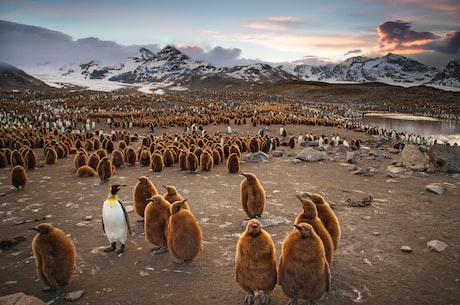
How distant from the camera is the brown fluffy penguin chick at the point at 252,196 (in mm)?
7056

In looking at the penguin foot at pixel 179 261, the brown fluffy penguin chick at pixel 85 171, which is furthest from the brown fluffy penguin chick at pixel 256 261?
the brown fluffy penguin chick at pixel 85 171

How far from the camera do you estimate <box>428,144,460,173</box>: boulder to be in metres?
11.5

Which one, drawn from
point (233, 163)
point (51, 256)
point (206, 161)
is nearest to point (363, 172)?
point (233, 163)

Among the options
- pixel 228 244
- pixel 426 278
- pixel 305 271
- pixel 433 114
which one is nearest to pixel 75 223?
pixel 228 244

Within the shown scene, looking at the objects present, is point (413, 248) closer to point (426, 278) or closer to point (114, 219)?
point (426, 278)

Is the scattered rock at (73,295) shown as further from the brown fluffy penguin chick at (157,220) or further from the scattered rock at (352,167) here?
the scattered rock at (352,167)

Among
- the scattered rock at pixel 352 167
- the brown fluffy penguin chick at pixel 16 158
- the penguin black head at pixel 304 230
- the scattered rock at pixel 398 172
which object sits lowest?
the scattered rock at pixel 352 167

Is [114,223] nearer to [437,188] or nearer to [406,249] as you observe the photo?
[406,249]

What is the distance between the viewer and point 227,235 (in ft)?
21.6

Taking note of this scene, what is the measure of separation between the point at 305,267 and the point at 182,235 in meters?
2.18

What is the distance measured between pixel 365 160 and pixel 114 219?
11.7 m

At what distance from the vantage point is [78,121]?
31359 millimetres

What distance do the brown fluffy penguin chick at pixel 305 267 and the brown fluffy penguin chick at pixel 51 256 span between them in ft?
10.5

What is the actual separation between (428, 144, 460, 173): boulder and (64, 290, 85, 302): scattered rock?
40.1ft
